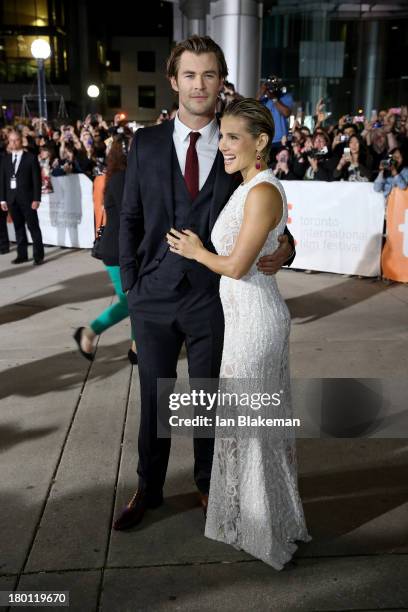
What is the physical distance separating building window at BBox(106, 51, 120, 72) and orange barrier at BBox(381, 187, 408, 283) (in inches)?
2509

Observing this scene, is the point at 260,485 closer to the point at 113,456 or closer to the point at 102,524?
the point at 102,524

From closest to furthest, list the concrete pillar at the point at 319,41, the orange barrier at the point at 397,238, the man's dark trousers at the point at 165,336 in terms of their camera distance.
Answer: the man's dark trousers at the point at 165,336
the orange barrier at the point at 397,238
the concrete pillar at the point at 319,41

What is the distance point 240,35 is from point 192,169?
32.3 ft

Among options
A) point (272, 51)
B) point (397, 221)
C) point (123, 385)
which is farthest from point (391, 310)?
point (272, 51)

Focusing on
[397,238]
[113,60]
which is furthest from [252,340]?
[113,60]

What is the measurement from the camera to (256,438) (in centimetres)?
270

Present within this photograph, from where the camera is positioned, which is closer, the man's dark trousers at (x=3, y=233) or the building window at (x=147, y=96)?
the man's dark trousers at (x=3, y=233)

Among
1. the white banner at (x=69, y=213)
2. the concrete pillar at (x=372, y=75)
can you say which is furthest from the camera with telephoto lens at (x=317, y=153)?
the concrete pillar at (x=372, y=75)

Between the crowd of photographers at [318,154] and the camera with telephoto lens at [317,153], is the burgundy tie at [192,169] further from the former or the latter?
the camera with telephoto lens at [317,153]

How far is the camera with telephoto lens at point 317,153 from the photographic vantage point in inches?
378

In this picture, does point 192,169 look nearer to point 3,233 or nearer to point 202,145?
point 202,145

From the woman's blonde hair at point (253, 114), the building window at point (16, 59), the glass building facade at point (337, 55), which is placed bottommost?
the woman's blonde hair at point (253, 114)

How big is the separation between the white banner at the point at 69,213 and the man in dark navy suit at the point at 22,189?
104 cm

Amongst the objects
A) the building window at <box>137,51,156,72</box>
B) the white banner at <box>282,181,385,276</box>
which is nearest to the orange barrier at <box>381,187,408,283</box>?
the white banner at <box>282,181,385,276</box>
